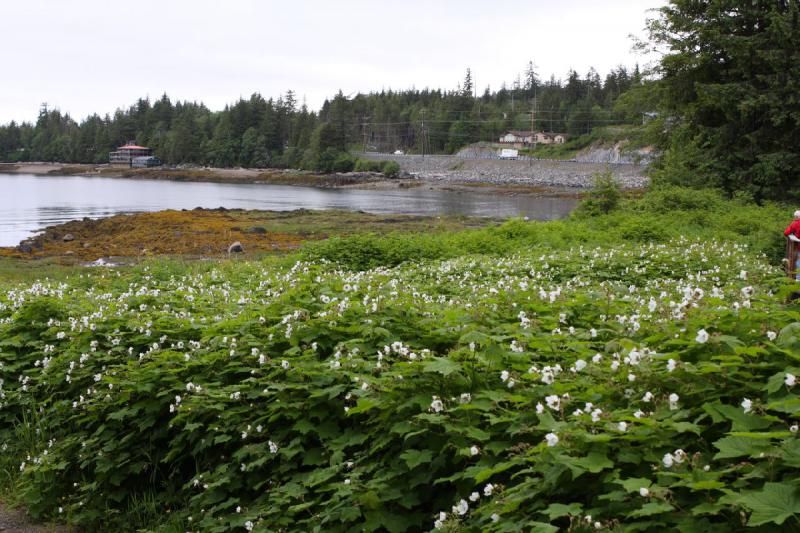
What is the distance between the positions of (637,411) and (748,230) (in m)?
19.8

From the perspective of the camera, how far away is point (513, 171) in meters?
108

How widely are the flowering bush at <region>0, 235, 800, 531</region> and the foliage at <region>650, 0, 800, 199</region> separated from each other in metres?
22.3

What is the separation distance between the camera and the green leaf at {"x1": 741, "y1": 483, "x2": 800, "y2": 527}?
2324 mm

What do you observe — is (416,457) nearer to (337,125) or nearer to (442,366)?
(442,366)

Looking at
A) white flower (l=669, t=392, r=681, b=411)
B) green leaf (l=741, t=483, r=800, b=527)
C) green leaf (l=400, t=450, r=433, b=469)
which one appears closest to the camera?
green leaf (l=741, t=483, r=800, b=527)

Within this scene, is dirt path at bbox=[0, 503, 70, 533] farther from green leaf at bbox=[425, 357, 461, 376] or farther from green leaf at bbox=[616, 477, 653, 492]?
green leaf at bbox=[616, 477, 653, 492]

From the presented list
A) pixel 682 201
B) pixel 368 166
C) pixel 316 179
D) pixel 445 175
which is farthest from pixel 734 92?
pixel 368 166

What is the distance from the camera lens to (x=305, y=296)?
6762mm

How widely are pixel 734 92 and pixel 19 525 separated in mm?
27719

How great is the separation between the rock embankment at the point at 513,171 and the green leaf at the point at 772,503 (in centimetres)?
8413

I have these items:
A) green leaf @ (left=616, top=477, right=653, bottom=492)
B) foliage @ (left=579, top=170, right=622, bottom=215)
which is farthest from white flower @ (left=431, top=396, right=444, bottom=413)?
foliage @ (left=579, top=170, right=622, bottom=215)

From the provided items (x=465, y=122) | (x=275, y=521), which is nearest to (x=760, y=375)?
(x=275, y=521)

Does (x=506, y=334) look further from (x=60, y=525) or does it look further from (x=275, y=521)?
(x=60, y=525)

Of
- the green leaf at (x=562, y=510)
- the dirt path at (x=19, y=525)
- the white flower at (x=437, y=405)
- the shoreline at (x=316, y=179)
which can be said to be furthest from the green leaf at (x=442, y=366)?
the shoreline at (x=316, y=179)
